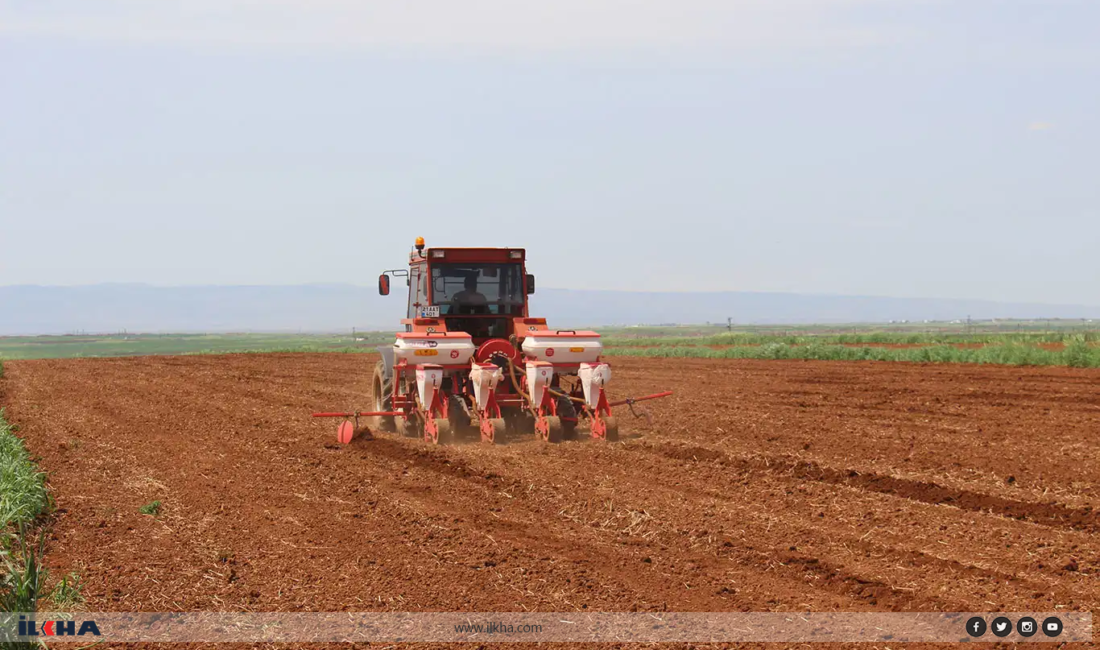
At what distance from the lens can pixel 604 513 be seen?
7.73 m

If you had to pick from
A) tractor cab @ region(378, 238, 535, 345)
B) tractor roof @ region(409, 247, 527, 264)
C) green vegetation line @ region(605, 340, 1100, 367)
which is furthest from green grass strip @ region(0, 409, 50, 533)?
green vegetation line @ region(605, 340, 1100, 367)

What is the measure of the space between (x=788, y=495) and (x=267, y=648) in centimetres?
512

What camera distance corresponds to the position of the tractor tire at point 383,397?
1314cm

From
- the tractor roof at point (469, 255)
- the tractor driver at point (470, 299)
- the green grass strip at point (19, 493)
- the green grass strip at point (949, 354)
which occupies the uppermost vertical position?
the tractor roof at point (469, 255)

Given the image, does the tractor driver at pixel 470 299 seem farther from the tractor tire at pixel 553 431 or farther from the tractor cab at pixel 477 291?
the tractor tire at pixel 553 431

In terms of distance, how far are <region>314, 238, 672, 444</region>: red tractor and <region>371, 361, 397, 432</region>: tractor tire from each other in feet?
0.07

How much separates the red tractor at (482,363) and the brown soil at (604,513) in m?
0.54

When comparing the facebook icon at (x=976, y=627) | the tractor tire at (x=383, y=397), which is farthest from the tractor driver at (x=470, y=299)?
the facebook icon at (x=976, y=627)

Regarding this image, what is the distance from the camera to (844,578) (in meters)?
6.02

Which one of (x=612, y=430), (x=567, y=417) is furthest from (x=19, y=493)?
(x=612, y=430)

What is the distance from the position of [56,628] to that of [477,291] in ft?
28.8

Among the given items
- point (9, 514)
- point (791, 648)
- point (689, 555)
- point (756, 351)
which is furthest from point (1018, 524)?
point (756, 351)

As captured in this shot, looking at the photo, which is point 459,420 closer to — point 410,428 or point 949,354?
point 410,428

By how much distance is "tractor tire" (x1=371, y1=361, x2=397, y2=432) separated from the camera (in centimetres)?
1314
